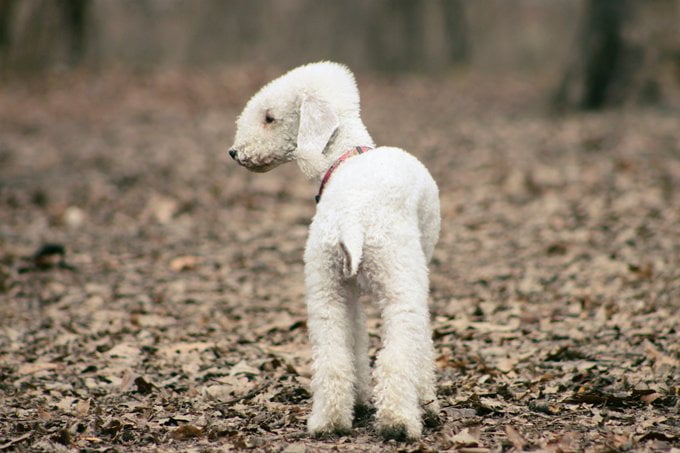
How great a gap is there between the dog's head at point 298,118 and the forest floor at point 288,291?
1319 mm

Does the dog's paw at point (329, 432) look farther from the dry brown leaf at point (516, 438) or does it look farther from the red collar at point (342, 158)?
the red collar at point (342, 158)

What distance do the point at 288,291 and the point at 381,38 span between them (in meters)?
23.9

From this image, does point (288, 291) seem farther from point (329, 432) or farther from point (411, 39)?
point (411, 39)

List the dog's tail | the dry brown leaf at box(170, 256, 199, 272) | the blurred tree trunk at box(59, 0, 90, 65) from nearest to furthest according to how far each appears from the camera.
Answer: the dog's tail → the dry brown leaf at box(170, 256, 199, 272) → the blurred tree trunk at box(59, 0, 90, 65)

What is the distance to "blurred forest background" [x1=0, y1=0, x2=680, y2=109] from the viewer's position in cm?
1435

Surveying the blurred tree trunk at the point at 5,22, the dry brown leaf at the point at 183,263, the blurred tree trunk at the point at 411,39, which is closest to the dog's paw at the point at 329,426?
the dry brown leaf at the point at 183,263

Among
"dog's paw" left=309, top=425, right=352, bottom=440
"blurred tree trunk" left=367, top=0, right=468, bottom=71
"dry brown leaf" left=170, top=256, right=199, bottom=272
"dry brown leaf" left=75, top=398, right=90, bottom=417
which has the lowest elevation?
"dog's paw" left=309, top=425, right=352, bottom=440

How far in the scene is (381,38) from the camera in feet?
98.4

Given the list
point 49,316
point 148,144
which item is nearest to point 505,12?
point 148,144

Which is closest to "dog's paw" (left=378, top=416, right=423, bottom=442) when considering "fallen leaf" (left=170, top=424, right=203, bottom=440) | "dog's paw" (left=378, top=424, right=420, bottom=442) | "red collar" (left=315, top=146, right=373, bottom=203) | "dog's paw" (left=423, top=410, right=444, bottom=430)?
"dog's paw" (left=378, top=424, right=420, bottom=442)

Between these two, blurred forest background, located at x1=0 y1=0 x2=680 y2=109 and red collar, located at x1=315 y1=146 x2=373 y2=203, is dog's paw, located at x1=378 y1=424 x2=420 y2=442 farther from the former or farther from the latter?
blurred forest background, located at x1=0 y1=0 x2=680 y2=109

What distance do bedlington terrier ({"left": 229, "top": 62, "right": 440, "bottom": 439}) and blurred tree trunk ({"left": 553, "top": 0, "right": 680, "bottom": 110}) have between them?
37.0 ft

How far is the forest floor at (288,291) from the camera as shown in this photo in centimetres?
420

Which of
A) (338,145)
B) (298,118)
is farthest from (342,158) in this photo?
(298,118)
